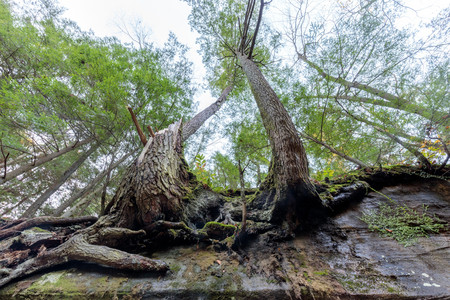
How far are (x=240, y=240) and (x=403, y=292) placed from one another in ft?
4.23

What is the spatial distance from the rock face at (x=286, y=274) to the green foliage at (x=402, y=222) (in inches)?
2.8

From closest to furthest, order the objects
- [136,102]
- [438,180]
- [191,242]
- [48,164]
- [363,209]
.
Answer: [191,242]
[363,209]
[438,180]
[136,102]
[48,164]

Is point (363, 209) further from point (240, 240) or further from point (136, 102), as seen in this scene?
point (136, 102)

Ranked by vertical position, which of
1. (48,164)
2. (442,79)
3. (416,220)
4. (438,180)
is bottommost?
(416,220)

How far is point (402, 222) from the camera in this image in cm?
181

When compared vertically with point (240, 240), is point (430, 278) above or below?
below

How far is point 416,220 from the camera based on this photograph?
181cm

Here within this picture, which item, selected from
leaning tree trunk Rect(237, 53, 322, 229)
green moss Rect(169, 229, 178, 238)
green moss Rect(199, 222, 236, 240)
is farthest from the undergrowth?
green moss Rect(169, 229, 178, 238)

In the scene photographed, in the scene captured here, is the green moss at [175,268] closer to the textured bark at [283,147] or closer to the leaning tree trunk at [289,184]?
the leaning tree trunk at [289,184]

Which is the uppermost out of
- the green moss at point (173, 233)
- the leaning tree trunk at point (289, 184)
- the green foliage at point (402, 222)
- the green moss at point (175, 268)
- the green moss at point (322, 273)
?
the leaning tree trunk at point (289, 184)

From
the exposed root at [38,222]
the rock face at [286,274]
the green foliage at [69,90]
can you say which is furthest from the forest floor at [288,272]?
the green foliage at [69,90]

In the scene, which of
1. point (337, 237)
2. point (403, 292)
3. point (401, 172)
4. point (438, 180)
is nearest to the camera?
point (403, 292)

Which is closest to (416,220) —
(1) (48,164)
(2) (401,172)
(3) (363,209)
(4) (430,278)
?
(3) (363,209)

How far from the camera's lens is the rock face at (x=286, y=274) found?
1.23 m
